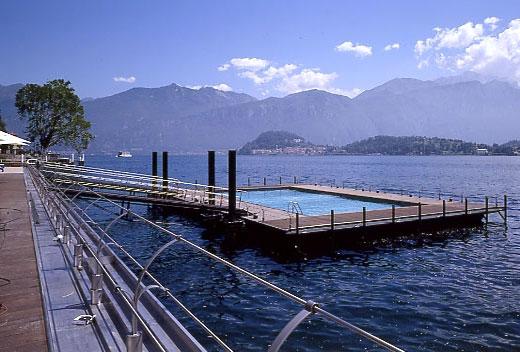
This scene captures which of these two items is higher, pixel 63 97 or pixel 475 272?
pixel 63 97

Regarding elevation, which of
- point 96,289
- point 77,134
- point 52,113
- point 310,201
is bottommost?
point 310,201

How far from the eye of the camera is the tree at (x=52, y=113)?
69500 mm

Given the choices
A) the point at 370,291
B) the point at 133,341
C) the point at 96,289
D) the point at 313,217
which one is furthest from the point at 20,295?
the point at 313,217

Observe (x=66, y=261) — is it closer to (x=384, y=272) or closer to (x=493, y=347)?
(x=493, y=347)

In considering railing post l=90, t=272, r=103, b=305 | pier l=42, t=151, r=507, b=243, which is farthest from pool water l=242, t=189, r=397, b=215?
railing post l=90, t=272, r=103, b=305

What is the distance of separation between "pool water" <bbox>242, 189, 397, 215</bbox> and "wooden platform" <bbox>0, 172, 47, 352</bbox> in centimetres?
2439

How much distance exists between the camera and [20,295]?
294 inches

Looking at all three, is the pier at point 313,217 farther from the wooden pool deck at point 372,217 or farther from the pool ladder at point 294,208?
the pool ladder at point 294,208

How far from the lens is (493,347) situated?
14.1 metres

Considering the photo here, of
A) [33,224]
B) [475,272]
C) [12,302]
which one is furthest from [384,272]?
[12,302]

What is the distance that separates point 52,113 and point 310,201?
4882cm

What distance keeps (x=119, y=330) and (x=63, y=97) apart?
72.0 metres

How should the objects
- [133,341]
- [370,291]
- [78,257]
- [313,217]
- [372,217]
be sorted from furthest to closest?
[372,217], [313,217], [370,291], [78,257], [133,341]

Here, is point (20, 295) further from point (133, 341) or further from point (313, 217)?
point (313, 217)
